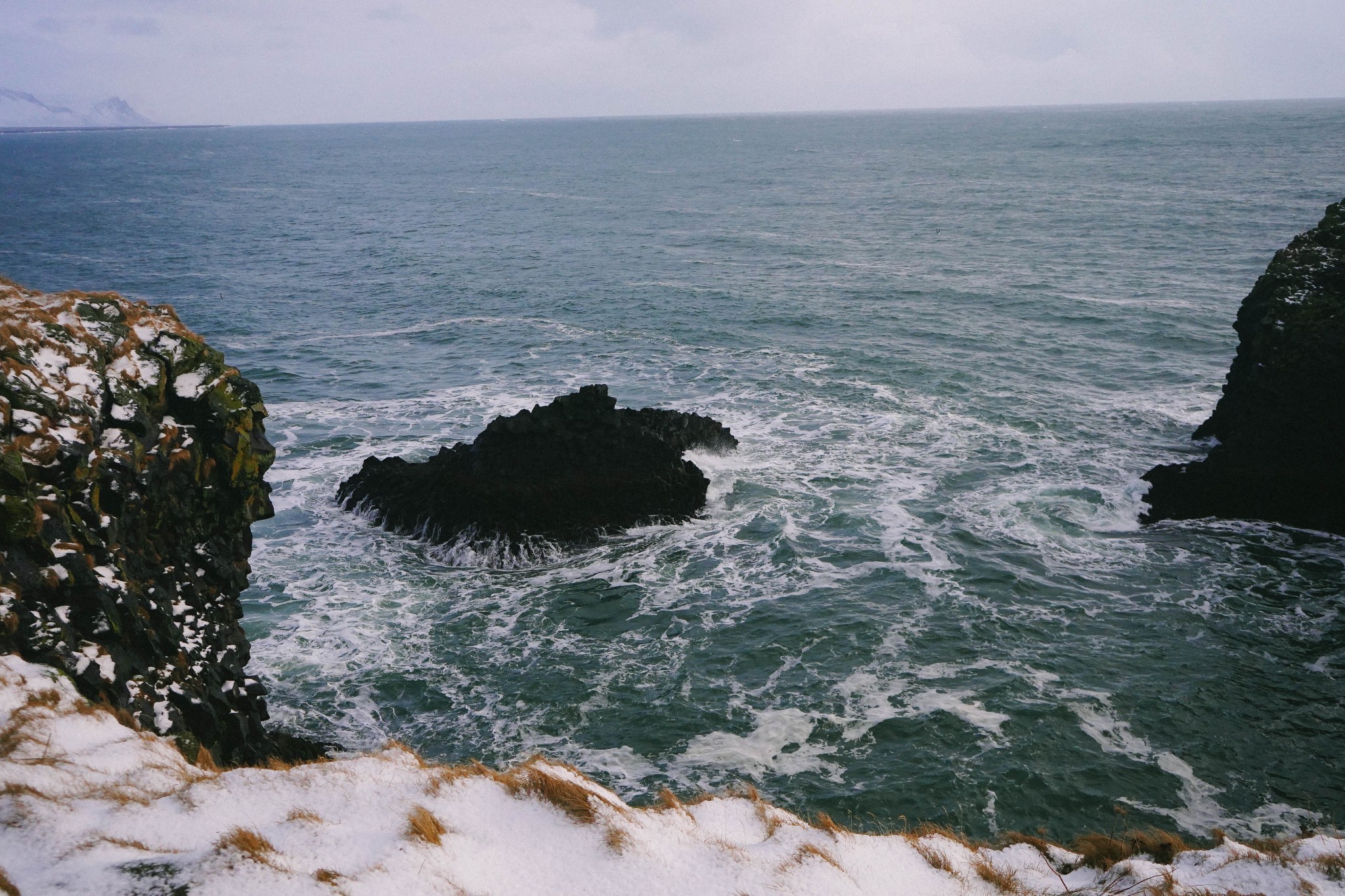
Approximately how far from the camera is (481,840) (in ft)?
28.8

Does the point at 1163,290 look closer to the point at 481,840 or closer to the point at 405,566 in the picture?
the point at 405,566

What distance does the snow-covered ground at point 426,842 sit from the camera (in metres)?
7.80

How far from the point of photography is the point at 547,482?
26500 millimetres

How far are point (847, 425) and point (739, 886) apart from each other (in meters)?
28.5

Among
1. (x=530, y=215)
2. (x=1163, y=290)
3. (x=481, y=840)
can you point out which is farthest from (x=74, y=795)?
(x=530, y=215)

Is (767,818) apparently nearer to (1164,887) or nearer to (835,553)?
(1164,887)

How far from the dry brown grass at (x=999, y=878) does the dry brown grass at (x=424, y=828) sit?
5.87 meters

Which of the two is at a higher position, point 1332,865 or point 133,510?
point 133,510

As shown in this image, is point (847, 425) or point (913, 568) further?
point (847, 425)

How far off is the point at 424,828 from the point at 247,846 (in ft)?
5.32

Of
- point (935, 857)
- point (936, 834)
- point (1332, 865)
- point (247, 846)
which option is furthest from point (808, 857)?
point (1332, 865)

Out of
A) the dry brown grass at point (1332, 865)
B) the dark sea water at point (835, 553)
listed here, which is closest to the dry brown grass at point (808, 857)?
the dry brown grass at point (1332, 865)

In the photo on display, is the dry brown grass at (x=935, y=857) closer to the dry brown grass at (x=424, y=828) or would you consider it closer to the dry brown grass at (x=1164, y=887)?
the dry brown grass at (x=1164, y=887)

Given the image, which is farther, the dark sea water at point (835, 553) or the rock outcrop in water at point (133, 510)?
the dark sea water at point (835, 553)
